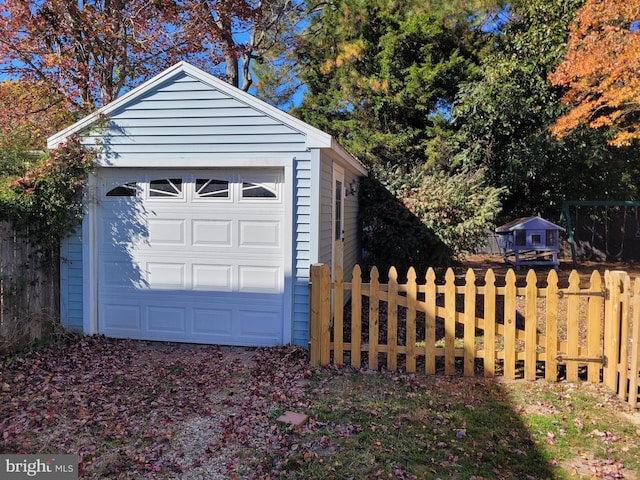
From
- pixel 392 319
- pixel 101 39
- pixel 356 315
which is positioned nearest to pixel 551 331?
pixel 392 319

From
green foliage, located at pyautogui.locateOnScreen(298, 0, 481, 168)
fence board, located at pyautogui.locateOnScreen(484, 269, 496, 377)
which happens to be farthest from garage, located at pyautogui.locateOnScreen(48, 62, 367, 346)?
green foliage, located at pyautogui.locateOnScreen(298, 0, 481, 168)

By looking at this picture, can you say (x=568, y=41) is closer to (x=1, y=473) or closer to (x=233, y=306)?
(x=233, y=306)

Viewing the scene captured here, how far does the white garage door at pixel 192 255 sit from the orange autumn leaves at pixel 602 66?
28.4ft

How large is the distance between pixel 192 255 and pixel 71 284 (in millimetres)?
1647

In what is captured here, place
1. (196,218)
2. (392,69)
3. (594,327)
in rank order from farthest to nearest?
(392,69) → (196,218) → (594,327)

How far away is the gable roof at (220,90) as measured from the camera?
543 centimetres

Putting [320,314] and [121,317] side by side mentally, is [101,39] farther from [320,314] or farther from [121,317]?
[320,314]

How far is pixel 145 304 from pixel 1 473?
10.2ft

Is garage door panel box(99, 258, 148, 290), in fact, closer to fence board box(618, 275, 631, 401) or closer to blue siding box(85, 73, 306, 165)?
A: blue siding box(85, 73, 306, 165)

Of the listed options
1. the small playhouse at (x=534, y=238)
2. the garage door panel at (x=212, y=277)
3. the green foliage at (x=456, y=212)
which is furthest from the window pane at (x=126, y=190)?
the small playhouse at (x=534, y=238)

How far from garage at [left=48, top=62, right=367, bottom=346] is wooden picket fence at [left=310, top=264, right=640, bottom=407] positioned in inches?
30.6

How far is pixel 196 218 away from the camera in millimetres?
5867

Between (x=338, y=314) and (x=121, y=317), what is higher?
(x=338, y=314)

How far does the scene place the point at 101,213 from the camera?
601 cm
